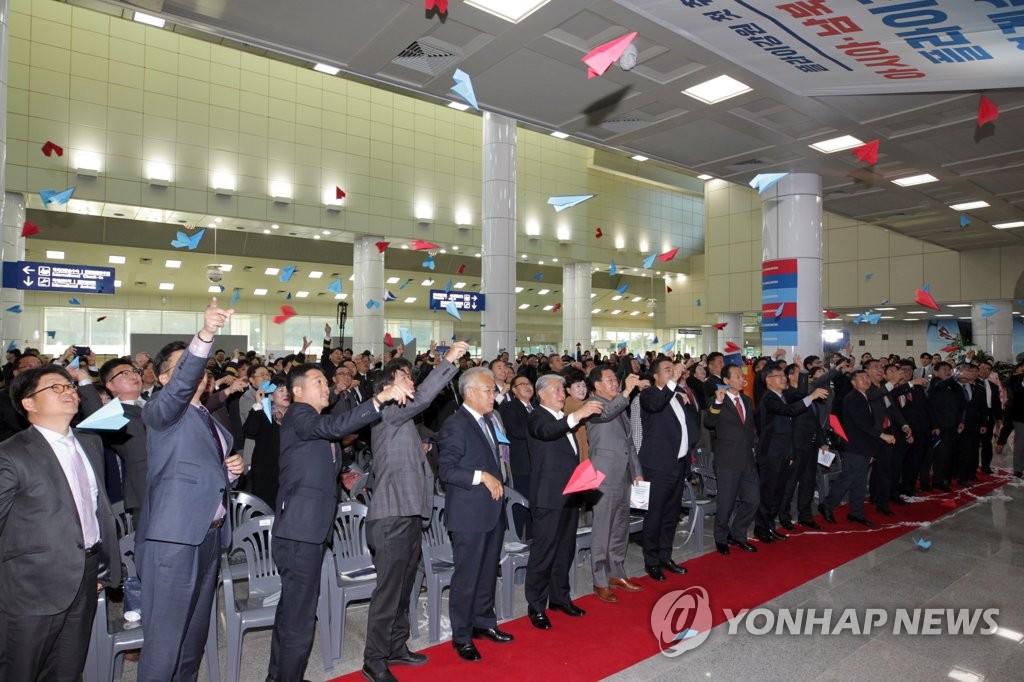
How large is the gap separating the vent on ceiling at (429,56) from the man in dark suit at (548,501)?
4032mm

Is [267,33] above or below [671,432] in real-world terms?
above

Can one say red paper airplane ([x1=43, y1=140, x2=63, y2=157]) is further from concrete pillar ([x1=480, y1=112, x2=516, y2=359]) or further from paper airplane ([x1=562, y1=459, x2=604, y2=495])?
paper airplane ([x1=562, y1=459, x2=604, y2=495])

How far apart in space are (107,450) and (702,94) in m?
7.23

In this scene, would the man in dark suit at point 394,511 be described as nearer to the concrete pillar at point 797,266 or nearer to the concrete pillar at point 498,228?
the concrete pillar at point 498,228

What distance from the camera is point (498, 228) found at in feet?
39.8

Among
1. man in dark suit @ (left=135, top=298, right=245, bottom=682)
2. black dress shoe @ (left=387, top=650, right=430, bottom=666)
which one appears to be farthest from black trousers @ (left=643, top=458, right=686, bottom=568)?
man in dark suit @ (left=135, top=298, right=245, bottom=682)

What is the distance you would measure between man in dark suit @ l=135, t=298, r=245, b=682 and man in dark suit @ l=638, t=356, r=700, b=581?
3.56m

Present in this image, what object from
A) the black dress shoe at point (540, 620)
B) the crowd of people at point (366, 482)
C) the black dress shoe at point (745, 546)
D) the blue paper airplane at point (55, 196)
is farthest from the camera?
the blue paper airplane at point (55, 196)

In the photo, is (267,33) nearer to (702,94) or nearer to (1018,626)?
(702,94)

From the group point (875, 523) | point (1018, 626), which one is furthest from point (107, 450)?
point (875, 523)

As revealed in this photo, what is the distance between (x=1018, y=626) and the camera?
435 cm

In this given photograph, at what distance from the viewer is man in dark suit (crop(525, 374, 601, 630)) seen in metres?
4.29

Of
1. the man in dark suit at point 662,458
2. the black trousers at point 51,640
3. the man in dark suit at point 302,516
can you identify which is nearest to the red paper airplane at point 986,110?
the man in dark suit at point 662,458

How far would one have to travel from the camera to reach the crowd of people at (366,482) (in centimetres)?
264
